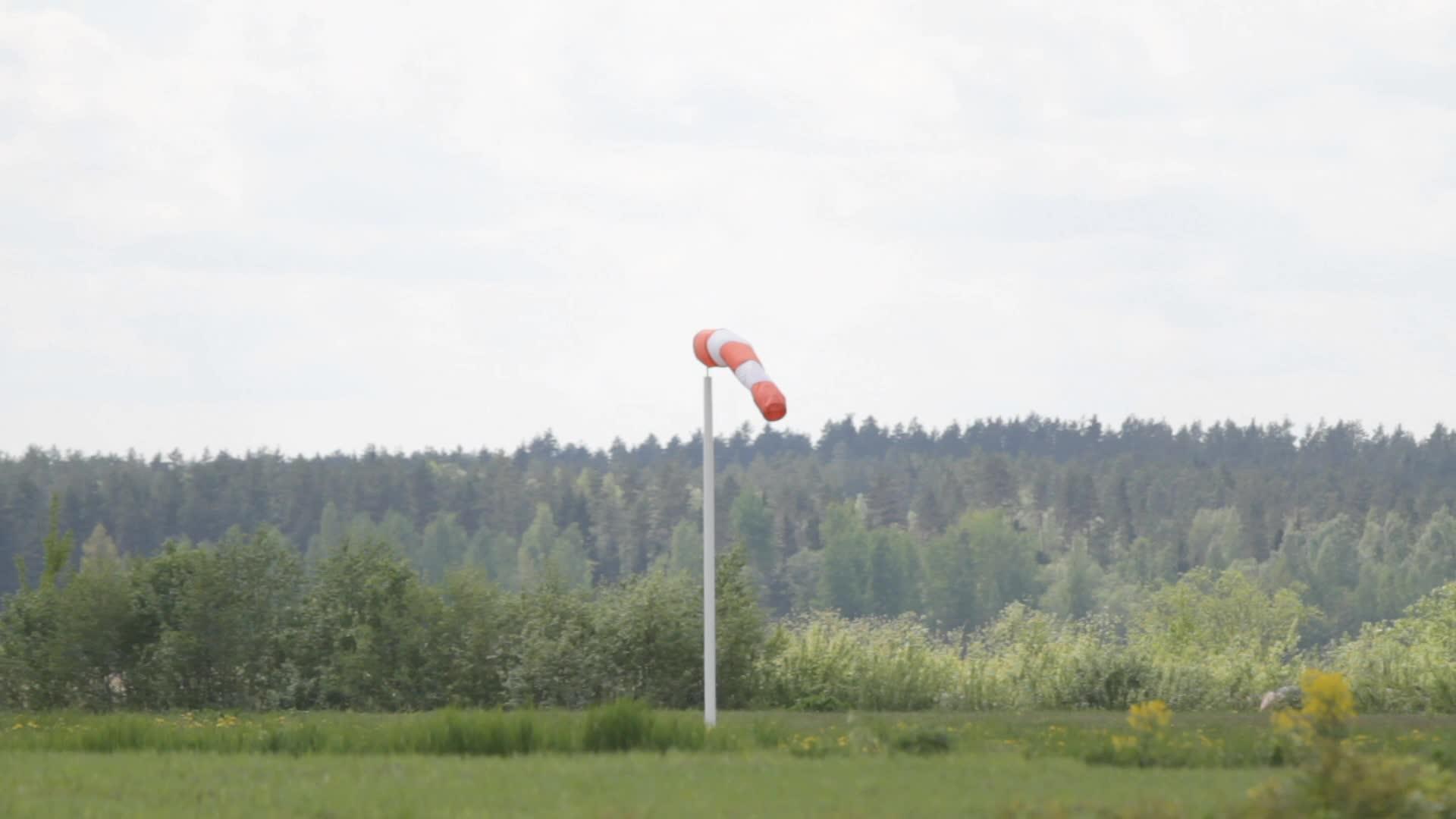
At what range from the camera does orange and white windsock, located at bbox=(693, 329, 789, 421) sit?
13.6 metres

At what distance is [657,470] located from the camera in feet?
424

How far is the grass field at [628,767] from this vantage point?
869cm

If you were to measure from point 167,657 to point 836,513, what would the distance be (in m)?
98.1

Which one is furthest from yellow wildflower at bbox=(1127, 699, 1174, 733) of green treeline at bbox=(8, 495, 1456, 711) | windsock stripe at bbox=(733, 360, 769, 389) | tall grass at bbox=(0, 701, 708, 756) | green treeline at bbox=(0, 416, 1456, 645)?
green treeline at bbox=(0, 416, 1456, 645)

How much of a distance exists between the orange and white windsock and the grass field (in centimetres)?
270

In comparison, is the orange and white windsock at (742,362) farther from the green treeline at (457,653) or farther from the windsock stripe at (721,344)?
the green treeline at (457,653)

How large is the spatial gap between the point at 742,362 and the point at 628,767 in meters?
4.85

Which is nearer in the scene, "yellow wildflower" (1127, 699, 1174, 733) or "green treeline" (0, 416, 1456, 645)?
"yellow wildflower" (1127, 699, 1174, 733)

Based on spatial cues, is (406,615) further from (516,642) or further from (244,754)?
(244,754)

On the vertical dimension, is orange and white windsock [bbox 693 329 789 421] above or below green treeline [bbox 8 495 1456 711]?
above

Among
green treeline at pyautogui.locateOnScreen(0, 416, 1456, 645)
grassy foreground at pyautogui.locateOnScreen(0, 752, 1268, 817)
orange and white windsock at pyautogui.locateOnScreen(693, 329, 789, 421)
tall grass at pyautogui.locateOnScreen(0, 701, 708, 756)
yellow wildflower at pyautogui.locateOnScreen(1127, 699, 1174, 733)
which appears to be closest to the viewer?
grassy foreground at pyautogui.locateOnScreen(0, 752, 1268, 817)

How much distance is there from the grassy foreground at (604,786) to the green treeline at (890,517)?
87.4 meters

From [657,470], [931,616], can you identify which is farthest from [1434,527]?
[657,470]

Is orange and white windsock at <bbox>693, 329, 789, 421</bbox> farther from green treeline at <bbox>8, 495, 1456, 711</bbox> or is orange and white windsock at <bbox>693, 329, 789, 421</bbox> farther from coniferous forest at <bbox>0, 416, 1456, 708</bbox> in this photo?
coniferous forest at <bbox>0, 416, 1456, 708</bbox>
